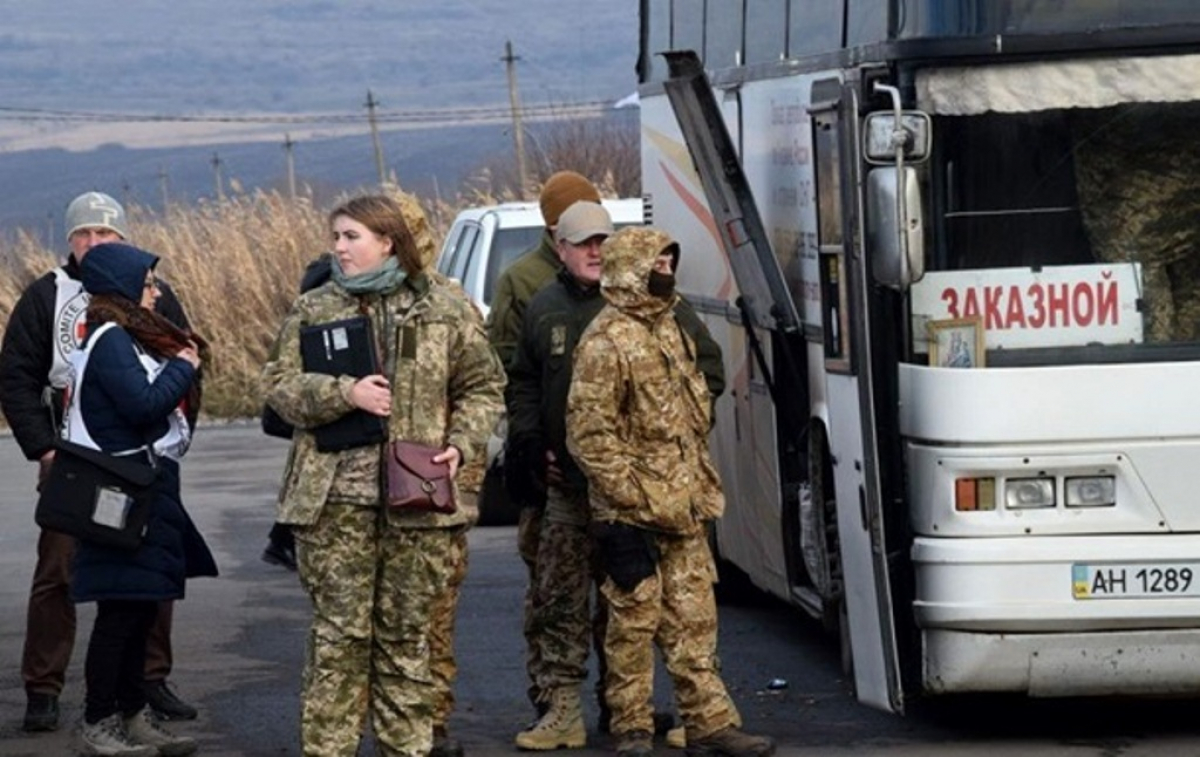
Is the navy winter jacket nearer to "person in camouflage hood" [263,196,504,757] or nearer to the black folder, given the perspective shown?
"person in camouflage hood" [263,196,504,757]

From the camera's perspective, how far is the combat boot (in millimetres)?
10461

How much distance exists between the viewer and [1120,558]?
967cm

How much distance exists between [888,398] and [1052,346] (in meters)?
0.56

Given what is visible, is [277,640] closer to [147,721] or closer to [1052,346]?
[147,721]

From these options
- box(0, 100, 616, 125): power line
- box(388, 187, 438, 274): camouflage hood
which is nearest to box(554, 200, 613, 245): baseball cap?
box(388, 187, 438, 274): camouflage hood

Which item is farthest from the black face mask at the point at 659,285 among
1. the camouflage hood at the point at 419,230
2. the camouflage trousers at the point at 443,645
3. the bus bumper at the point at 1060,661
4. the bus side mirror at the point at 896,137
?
the bus bumper at the point at 1060,661

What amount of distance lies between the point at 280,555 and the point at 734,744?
6595mm

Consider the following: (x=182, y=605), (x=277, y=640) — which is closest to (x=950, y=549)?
(x=277, y=640)

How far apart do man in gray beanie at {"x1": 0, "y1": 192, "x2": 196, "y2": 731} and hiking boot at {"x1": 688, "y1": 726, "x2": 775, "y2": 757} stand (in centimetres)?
216

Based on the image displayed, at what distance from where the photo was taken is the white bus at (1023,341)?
959 centimetres

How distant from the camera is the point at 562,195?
36.0 ft

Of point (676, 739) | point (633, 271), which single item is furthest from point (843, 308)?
point (676, 739)

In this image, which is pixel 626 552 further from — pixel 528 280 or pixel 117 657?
pixel 117 657

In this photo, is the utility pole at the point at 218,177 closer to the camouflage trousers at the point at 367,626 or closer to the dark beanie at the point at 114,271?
the dark beanie at the point at 114,271
